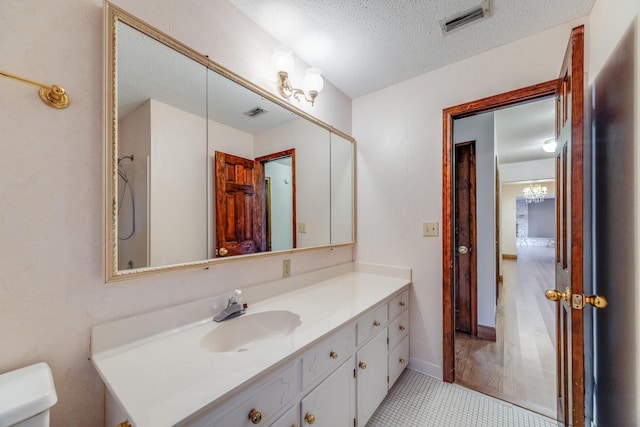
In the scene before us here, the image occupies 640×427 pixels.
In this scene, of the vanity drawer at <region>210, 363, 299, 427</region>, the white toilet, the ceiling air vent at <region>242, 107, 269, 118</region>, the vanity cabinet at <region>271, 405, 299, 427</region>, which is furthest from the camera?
the ceiling air vent at <region>242, 107, 269, 118</region>

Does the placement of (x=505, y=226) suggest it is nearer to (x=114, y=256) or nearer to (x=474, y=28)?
(x=474, y=28)

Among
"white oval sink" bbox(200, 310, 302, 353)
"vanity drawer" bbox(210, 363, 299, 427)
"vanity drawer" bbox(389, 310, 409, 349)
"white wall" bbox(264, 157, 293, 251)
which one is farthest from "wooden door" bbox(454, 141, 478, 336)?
"vanity drawer" bbox(210, 363, 299, 427)

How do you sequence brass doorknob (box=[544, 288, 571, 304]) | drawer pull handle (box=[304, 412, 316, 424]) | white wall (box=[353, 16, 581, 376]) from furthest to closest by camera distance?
white wall (box=[353, 16, 581, 376]) → brass doorknob (box=[544, 288, 571, 304]) → drawer pull handle (box=[304, 412, 316, 424])

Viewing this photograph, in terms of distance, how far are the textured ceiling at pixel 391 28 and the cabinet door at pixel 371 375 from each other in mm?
1858

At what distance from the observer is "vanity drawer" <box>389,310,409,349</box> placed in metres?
1.75

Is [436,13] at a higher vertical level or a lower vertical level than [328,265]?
higher

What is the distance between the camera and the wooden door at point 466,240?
2.66 meters

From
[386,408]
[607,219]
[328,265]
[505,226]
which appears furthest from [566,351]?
[505,226]

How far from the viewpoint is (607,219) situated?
47.2 inches

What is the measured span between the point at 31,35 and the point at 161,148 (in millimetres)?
479

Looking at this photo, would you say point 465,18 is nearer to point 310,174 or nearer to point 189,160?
point 310,174

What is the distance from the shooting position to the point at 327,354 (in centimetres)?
114

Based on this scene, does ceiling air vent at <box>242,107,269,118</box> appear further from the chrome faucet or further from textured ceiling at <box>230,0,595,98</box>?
the chrome faucet

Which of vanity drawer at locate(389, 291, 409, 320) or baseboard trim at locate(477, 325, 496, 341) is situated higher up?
vanity drawer at locate(389, 291, 409, 320)
